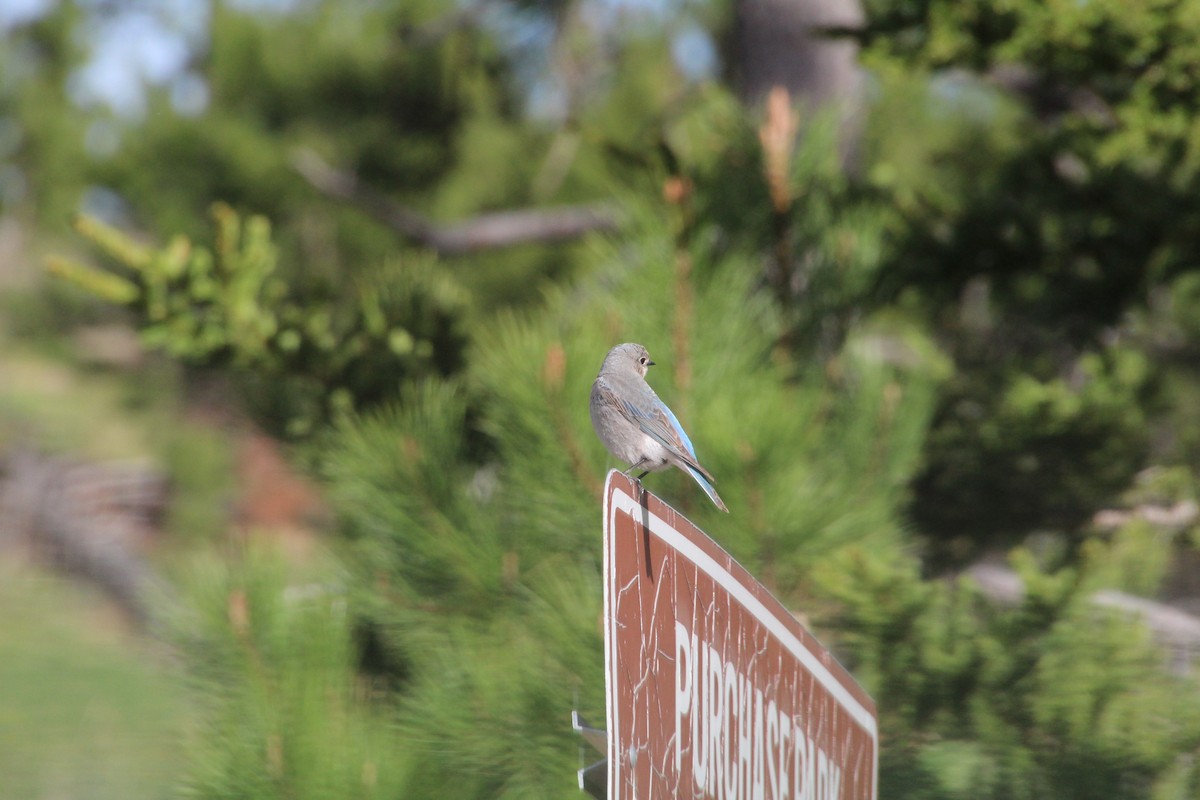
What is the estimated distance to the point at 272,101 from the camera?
10.2 m

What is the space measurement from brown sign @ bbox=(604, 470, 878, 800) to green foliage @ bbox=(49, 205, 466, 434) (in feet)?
6.52

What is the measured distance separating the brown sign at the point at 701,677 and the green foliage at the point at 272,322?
199 centimetres

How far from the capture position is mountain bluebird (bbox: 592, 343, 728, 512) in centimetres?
164

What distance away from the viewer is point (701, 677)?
1430 millimetres

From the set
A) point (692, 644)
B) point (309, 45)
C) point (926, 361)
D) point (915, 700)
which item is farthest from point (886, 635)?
point (309, 45)

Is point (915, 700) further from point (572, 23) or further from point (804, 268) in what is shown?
point (572, 23)

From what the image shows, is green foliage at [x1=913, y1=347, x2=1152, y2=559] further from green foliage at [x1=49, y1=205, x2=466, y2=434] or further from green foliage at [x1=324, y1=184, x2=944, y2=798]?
green foliage at [x1=49, y1=205, x2=466, y2=434]

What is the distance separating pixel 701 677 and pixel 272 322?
2.25m

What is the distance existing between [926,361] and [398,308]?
161 centimetres

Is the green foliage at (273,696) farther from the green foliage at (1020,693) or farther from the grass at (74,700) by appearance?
the grass at (74,700)

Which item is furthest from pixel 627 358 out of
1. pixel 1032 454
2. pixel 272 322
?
pixel 1032 454

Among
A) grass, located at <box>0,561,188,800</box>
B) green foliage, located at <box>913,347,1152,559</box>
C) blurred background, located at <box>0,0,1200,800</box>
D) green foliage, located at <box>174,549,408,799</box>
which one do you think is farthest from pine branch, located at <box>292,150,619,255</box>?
grass, located at <box>0,561,188,800</box>

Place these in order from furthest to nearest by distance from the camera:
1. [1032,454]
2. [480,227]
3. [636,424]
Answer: [480,227], [1032,454], [636,424]

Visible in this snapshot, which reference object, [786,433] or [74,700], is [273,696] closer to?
[786,433]
